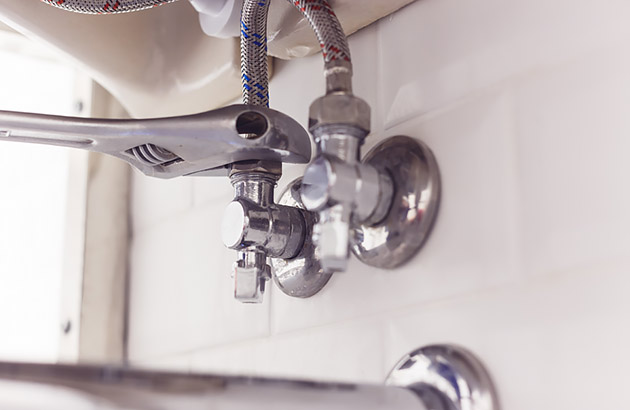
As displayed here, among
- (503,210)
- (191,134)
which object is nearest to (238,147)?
(191,134)

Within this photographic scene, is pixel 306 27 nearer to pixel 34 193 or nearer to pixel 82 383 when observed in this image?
pixel 82 383

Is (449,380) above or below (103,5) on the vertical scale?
below

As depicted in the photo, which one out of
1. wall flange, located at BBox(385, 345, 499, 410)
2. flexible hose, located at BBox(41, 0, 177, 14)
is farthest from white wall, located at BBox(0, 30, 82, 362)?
wall flange, located at BBox(385, 345, 499, 410)

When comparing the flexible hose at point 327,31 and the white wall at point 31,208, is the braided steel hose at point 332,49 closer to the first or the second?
the flexible hose at point 327,31

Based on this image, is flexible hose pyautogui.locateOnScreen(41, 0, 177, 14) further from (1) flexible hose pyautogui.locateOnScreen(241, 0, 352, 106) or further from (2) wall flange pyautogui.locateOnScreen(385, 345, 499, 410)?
(2) wall flange pyautogui.locateOnScreen(385, 345, 499, 410)

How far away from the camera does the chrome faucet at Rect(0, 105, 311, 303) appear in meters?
0.43

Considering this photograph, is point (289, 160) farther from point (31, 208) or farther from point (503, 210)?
point (31, 208)

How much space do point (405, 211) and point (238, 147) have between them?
10 cm

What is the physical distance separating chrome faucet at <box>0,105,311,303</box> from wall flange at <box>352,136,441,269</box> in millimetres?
48

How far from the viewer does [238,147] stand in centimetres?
43

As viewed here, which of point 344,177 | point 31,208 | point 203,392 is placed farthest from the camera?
point 31,208

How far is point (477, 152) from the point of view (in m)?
0.40

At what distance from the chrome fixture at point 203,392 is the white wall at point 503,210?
0.02 metres

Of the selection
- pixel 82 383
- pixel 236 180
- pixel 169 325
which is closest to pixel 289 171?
pixel 236 180
